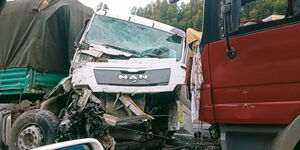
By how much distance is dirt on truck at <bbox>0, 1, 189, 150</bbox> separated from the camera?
15.3ft

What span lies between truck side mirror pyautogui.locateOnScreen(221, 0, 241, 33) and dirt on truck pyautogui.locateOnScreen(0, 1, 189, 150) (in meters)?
2.10

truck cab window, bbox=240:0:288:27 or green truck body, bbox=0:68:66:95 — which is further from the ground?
truck cab window, bbox=240:0:288:27

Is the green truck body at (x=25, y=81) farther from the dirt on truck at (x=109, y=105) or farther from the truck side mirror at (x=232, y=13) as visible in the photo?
the truck side mirror at (x=232, y=13)

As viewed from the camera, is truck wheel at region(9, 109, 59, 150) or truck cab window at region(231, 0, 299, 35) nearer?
truck cab window at region(231, 0, 299, 35)

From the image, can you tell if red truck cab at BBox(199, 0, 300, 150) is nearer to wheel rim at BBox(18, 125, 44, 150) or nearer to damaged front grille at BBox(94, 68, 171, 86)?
damaged front grille at BBox(94, 68, 171, 86)

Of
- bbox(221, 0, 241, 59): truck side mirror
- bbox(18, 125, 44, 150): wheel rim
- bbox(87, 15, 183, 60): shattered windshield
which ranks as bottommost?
bbox(18, 125, 44, 150): wheel rim

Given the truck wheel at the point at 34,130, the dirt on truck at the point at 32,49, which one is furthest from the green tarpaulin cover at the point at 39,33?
the truck wheel at the point at 34,130

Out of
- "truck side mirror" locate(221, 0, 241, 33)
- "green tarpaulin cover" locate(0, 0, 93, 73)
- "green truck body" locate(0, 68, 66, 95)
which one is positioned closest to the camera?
"truck side mirror" locate(221, 0, 241, 33)

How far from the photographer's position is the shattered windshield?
5.95m

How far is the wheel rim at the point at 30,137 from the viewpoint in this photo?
15.9ft

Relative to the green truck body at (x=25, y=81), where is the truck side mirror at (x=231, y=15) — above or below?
above

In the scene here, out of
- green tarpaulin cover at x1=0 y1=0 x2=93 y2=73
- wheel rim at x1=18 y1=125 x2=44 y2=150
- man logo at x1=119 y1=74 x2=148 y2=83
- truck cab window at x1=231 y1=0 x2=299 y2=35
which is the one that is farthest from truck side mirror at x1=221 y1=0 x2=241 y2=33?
green tarpaulin cover at x1=0 y1=0 x2=93 y2=73

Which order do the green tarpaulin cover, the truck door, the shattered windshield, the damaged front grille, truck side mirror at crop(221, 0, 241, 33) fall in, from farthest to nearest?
the green tarpaulin cover < the shattered windshield < the damaged front grille < truck side mirror at crop(221, 0, 241, 33) < the truck door

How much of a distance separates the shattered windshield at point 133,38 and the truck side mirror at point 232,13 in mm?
3086
